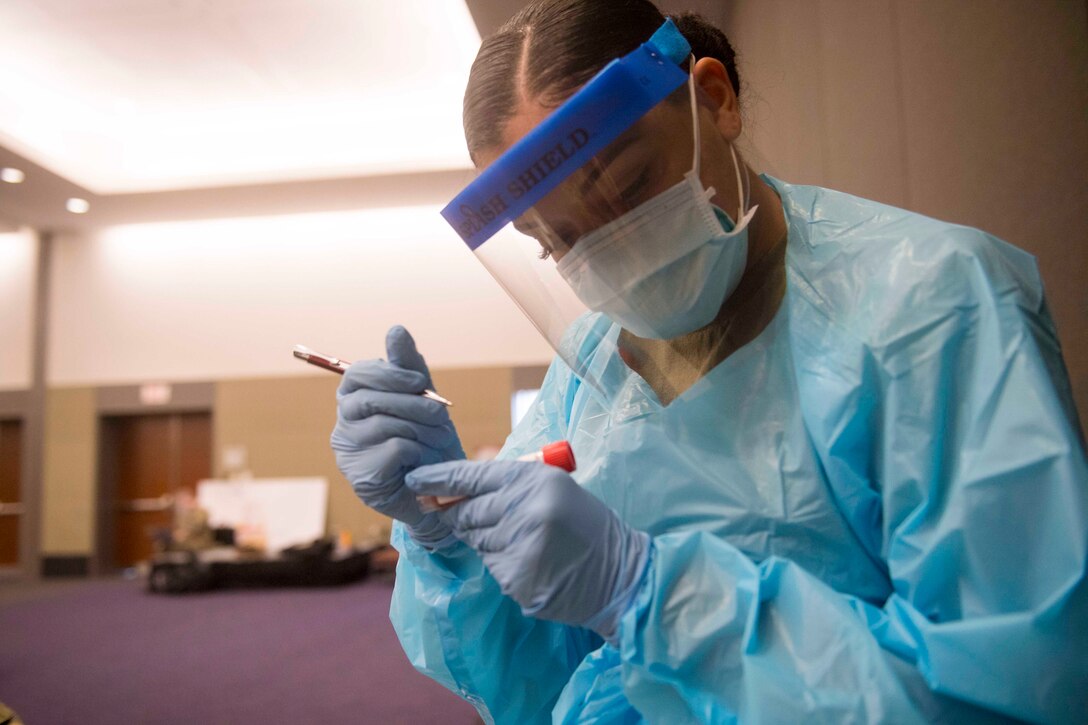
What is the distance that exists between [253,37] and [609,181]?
15.0ft

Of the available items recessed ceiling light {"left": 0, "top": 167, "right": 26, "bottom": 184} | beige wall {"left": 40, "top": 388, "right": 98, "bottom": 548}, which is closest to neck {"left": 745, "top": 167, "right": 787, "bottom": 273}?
recessed ceiling light {"left": 0, "top": 167, "right": 26, "bottom": 184}

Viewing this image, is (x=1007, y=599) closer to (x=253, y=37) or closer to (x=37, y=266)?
(x=253, y=37)

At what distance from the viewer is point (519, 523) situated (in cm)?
73

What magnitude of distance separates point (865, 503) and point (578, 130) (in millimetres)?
495

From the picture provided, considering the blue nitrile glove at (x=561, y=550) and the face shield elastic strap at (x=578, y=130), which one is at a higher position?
the face shield elastic strap at (x=578, y=130)

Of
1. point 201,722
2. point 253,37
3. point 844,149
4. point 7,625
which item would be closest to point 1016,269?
point 844,149

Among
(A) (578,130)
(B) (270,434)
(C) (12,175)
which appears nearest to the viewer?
(A) (578,130)

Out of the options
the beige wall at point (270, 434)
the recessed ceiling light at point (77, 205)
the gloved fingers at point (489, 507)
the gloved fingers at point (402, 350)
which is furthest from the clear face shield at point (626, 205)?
the recessed ceiling light at point (77, 205)

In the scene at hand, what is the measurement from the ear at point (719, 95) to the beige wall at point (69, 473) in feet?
25.9

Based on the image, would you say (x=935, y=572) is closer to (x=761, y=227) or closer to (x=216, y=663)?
(x=761, y=227)

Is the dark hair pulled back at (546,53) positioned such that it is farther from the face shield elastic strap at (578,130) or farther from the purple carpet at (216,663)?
the purple carpet at (216,663)

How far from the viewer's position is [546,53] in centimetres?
85

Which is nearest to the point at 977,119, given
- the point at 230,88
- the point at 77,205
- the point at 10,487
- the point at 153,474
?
the point at 230,88

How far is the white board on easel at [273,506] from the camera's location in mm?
6629
